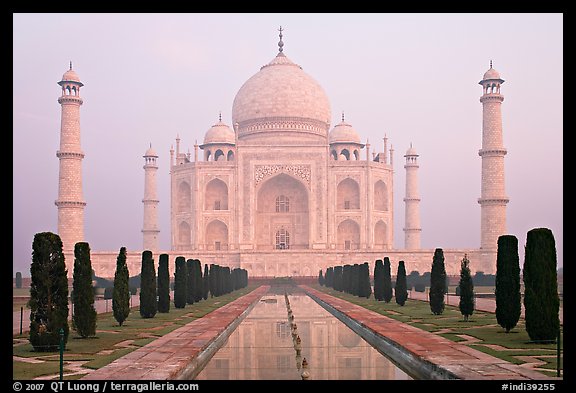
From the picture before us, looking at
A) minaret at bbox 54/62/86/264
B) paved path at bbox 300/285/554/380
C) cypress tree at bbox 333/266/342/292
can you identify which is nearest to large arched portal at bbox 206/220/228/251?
minaret at bbox 54/62/86/264

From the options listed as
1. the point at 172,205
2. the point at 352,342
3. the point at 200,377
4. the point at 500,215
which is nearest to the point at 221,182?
the point at 172,205

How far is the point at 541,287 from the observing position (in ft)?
32.9

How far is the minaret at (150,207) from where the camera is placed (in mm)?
45188

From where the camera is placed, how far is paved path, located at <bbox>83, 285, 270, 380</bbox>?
23.6ft

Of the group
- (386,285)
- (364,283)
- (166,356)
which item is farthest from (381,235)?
(166,356)

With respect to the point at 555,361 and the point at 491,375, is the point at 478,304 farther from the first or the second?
the point at 491,375

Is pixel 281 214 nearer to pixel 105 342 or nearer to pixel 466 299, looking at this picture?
pixel 466 299

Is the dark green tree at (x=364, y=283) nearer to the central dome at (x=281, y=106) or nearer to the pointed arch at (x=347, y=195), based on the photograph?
the pointed arch at (x=347, y=195)

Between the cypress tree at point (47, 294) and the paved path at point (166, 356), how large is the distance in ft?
3.87

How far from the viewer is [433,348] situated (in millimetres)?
9086

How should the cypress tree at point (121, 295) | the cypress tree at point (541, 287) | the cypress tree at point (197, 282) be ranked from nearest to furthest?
the cypress tree at point (541, 287)
the cypress tree at point (121, 295)
the cypress tree at point (197, 282)

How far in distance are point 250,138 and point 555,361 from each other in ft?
125

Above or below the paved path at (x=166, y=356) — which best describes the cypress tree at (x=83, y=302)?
above

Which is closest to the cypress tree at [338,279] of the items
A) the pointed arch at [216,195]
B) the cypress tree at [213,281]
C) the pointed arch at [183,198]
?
the cypress tree at [213,281]
